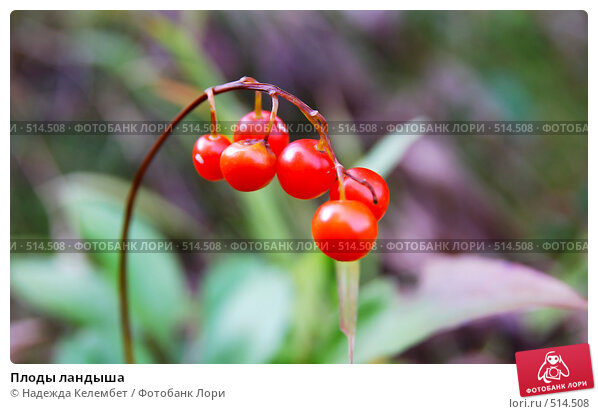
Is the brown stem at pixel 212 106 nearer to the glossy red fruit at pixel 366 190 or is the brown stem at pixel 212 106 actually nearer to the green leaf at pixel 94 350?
the glossy red fruit at pixel 366 190

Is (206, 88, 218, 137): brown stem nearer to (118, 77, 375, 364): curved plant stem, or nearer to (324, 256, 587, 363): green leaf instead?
(118, 77, 375, 364): curved plant stem
